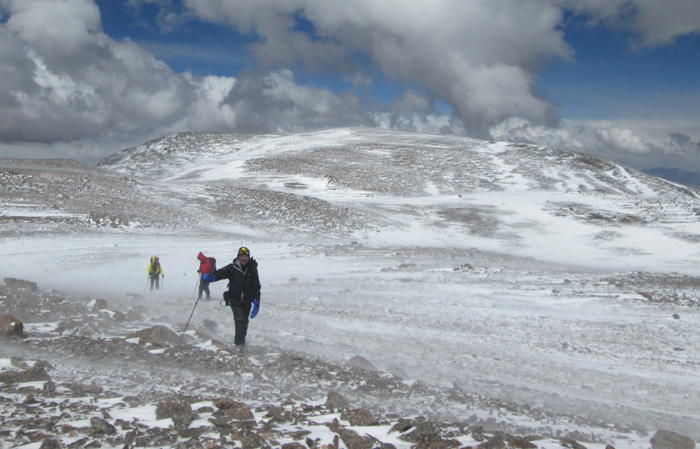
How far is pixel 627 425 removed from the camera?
19.3 ft

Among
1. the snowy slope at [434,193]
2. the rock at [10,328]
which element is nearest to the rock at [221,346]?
the rock at [10,328]

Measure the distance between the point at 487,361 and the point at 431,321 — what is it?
2635 millimetres

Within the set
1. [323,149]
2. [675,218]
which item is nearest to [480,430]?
[675,218]

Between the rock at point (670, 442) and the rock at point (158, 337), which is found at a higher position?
the rock at point (158, 337)

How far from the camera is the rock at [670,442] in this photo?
5.07m

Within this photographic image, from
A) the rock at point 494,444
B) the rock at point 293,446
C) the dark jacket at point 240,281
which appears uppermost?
the dark jacket at point 240,281

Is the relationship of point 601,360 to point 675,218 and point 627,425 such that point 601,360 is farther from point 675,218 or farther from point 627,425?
point 675,218

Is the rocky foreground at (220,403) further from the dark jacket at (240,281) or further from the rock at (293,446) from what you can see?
the dark jacket at (240,281)

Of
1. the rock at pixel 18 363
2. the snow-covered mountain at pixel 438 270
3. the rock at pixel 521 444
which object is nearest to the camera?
the rock at pixel 521 444

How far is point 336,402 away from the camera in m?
5.63

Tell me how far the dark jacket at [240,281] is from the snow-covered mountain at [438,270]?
1314mm

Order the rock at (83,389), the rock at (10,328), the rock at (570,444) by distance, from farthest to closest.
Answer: the rock at (10,328) < the rock at (83,389) < the rock at (570,444)

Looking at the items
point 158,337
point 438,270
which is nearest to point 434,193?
point 438,270

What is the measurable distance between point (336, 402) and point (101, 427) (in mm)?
2746
